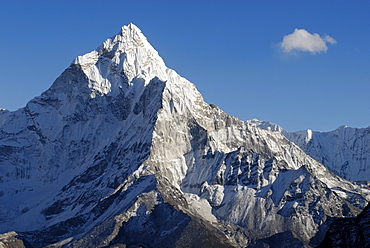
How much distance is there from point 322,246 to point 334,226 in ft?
16.2

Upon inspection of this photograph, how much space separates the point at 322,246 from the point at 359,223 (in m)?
10.1

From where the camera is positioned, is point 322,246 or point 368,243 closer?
point 368,243

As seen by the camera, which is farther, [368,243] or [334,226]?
[334,226]

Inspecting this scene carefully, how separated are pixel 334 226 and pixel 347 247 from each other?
7.50 metres

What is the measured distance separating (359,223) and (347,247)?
5.71m

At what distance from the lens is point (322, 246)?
178875 millimetres

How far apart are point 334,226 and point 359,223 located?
21.0 ft

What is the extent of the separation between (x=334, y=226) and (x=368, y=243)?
41.2ft

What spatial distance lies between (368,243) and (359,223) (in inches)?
297

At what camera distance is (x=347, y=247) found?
17175cm

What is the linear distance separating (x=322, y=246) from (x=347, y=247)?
321 inches

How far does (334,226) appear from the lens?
7018 inches

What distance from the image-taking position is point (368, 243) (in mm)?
166750
